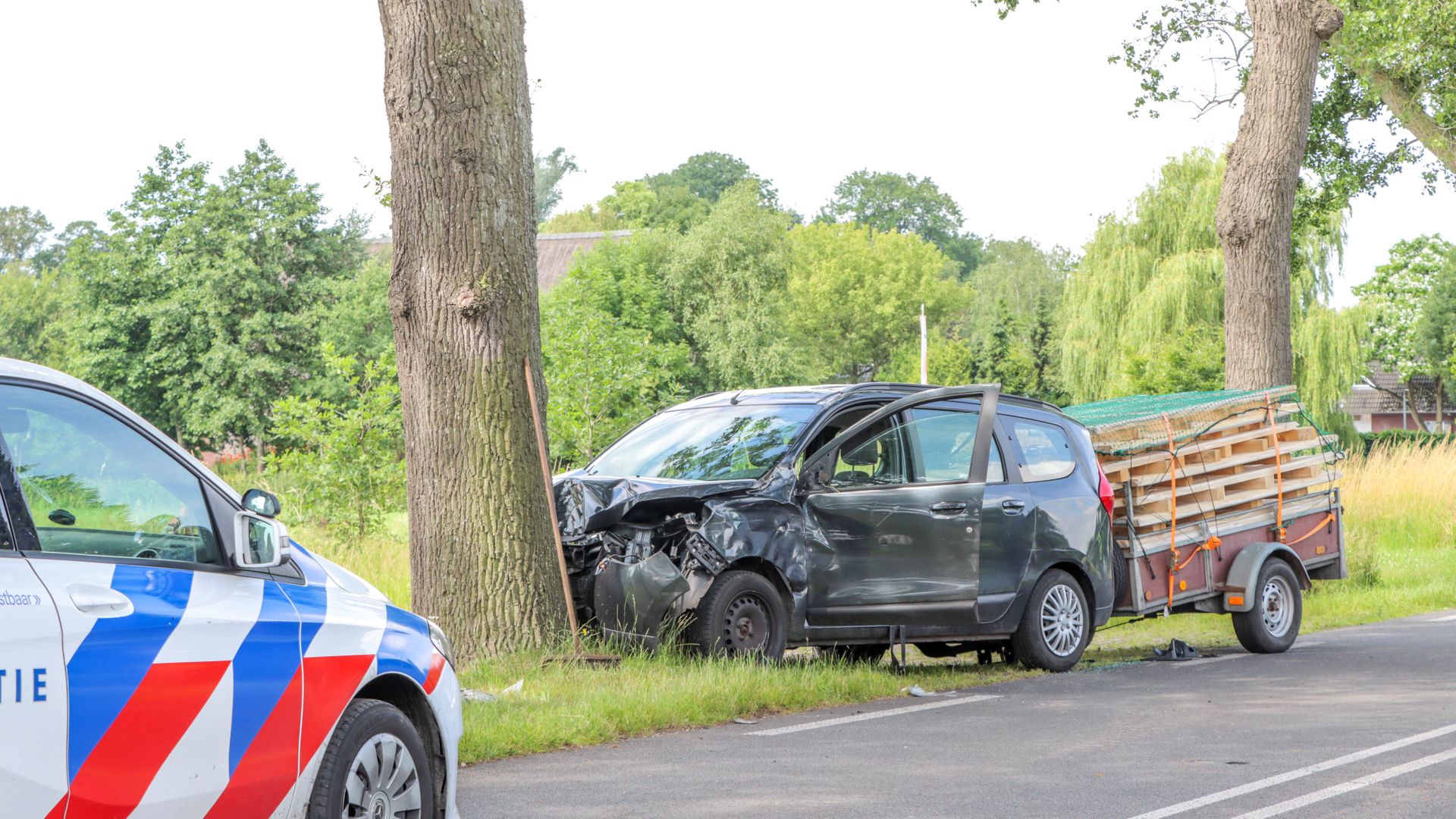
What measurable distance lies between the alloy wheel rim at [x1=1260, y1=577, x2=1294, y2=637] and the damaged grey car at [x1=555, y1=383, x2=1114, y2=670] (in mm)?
1804

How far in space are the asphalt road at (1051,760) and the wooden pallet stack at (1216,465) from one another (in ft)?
5.22

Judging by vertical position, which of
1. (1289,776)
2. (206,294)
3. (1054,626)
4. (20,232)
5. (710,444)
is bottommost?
(1289,776)

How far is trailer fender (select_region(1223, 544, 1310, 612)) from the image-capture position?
37.4ft

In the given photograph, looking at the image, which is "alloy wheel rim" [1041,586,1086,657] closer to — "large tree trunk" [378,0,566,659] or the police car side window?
"large tree trunk" [378,0,566,659]

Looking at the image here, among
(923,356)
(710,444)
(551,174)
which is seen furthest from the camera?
(551,174)

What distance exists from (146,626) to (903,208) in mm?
109469

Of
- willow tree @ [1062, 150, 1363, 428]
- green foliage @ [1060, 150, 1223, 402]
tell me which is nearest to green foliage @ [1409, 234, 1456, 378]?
willow tree @ [1062, 150, 1363, 428]

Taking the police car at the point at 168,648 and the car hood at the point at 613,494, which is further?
the car hood at the point at 613,494

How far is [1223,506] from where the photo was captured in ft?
38.0

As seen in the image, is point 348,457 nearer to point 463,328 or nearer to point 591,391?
point 591,391

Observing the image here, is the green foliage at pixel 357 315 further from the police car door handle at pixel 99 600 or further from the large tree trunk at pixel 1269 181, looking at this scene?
the police car door handle at pixel 99 600

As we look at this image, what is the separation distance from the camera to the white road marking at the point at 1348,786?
6.07 metres

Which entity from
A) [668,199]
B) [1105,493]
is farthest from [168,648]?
[668,199]

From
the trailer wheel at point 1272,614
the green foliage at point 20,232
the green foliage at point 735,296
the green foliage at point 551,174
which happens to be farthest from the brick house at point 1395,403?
the green foliage at point 20,232
